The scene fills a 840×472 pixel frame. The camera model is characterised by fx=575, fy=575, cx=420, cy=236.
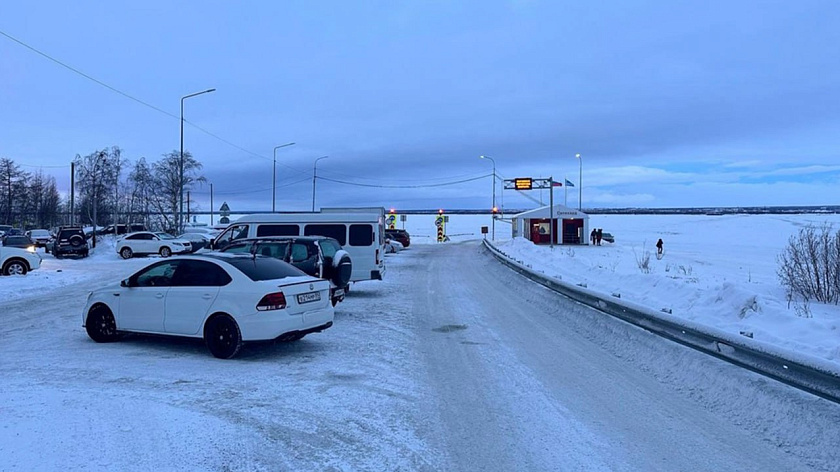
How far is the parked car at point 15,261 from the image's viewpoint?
2109cm

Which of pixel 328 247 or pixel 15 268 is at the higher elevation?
pixel 328 247

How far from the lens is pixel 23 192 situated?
8194 cm

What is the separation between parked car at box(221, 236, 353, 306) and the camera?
1258 cm

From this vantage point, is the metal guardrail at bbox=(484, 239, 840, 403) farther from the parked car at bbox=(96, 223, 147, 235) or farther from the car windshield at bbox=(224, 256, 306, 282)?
the parked car at bbox=(96, 223, 147, 235)

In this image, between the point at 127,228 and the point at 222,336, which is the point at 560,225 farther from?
the point at 222,336

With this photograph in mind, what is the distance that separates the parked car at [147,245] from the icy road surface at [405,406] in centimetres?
2572

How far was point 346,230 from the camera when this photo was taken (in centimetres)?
1695

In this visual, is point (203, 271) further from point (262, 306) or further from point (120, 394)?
point (120, 394)

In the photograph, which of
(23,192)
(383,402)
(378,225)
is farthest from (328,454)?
(23,192)

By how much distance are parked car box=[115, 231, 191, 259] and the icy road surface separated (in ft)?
84.4

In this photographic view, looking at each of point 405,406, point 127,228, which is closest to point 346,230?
point 405,406

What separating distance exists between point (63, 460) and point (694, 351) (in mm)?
6985

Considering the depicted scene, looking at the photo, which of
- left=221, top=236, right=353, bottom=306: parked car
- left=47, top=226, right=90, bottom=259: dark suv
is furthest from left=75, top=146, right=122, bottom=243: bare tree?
left=221, top=236, right=353, bottom=306: parked car

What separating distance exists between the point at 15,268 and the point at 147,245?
44.8 feet
